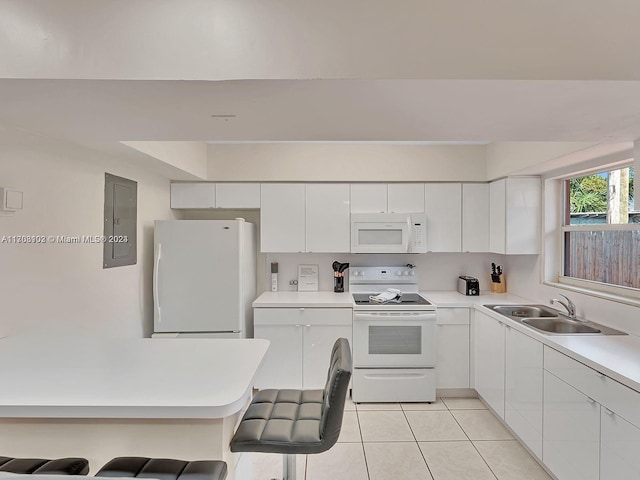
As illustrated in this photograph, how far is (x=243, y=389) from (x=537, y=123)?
162cm

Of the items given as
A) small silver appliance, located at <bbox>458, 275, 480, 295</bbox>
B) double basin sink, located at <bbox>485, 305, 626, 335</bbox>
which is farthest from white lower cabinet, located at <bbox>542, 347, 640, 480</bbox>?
small silver appliance, located at <bbox>458, 275, 480, 295</bbox>

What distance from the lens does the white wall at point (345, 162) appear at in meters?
3.76

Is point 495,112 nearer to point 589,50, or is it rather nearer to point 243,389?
point 589,50

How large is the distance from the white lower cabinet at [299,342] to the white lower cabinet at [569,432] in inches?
65.9

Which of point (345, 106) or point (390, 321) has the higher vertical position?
point (345, 106)

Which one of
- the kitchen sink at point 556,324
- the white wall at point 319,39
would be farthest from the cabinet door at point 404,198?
the white wall at point 319,39

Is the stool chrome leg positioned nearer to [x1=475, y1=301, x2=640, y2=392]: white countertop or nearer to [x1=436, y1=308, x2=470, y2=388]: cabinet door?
[x1=475, y1=301, x2=640, y2=392]: white countertop

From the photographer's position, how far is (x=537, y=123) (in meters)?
1.71

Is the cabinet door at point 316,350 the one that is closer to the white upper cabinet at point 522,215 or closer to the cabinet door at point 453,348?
the cabinet door at point 453,348

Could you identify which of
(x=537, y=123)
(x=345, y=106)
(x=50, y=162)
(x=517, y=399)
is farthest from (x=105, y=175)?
(x=517, y=399)

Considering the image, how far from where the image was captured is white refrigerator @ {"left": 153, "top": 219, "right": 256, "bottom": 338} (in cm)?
323

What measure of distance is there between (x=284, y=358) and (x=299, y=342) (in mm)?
195

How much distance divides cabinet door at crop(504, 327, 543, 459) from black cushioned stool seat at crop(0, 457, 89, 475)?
2.40 meters

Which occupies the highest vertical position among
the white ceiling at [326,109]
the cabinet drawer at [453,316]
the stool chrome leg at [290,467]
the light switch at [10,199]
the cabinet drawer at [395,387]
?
the white ceiling at [326,109]
